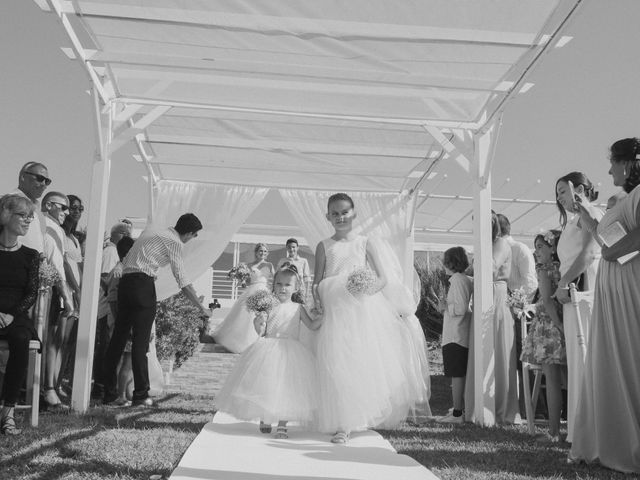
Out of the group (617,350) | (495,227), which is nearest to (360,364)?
(617,350)

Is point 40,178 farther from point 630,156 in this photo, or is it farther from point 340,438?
point 630,156

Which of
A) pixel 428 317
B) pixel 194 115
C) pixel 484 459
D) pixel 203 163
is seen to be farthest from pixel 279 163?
pixel 484 459

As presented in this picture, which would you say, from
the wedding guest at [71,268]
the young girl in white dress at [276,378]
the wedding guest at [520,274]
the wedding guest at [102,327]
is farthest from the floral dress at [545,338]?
the wedding guest at [102,327]

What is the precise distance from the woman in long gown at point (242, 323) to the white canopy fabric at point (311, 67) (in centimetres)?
209

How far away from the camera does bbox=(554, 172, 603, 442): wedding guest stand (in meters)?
4.12

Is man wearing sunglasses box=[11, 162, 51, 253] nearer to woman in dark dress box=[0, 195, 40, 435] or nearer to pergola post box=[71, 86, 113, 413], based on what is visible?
woman in dark dress box=[0, 195, 40, 435]

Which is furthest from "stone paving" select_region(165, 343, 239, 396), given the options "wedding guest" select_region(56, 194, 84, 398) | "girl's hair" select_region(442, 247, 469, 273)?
"girl's hair" select_region(442, 247, 469, 273)

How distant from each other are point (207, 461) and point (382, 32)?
364cm

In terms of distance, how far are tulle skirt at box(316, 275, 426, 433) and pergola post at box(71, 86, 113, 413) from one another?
2379 millimetres

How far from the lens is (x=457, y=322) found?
671 centimetres

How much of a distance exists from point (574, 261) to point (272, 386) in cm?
229

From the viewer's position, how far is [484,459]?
3.90m

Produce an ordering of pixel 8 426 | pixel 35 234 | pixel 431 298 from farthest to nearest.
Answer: pixel 431 298, pixel 35 234, pixel 8 426

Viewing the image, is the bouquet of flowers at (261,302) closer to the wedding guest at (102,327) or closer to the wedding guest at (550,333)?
the wedding guest at (550,333)
